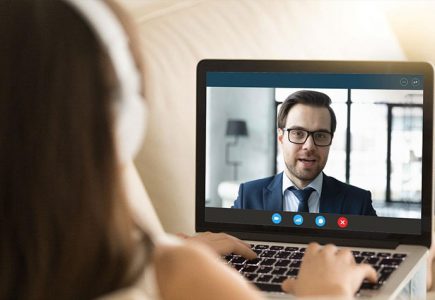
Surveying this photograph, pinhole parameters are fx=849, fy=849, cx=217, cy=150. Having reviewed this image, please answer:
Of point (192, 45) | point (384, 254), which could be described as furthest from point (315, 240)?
point (192, 45)

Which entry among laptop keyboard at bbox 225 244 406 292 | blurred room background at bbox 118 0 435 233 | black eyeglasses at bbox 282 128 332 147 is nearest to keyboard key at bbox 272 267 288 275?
laptop keyboard at bbox 225 244 406 292

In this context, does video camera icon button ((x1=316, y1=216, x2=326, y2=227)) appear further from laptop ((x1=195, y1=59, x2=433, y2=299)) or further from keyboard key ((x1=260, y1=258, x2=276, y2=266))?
keyboard key ((x1=260, y1=258, x2=276, y2=266))

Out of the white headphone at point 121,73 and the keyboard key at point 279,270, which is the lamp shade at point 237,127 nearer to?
the keyboard key at point 279,270

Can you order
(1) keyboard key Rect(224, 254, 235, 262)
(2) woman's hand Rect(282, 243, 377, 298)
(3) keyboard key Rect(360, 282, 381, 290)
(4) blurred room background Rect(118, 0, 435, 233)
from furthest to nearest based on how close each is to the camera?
(4) blurred room background Rect(118, 0, 435, 233)
(1) keyboard key Rect(224, 254, 235, 262)
(3) keyboard key Rect(360, 282, 381, 290)
(2) woman's hand Rect(282, 243, 377, 298)

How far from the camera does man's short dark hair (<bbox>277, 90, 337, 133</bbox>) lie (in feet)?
4.61

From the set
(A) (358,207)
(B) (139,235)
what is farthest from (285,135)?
(B) (139,235)

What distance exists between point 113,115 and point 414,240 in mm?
802

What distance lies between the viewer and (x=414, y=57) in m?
1.57

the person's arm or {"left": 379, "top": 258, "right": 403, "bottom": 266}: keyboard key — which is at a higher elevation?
the person's arm

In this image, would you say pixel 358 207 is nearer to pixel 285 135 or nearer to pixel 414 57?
pixel 285 135

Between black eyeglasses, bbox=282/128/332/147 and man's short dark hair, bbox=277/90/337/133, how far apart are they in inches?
0.9

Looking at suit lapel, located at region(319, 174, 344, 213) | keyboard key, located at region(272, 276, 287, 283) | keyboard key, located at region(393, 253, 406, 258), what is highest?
suit lapel, located at region(319, 174, 344, 213)

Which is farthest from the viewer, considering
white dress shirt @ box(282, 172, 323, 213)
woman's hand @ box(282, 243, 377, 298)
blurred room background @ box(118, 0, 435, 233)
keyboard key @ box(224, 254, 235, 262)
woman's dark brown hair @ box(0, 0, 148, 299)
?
blurred room background @ box(118, 0, 435, 233)

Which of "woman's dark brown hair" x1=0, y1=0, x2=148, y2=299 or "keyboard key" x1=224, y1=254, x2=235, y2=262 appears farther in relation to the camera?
"keyboard key" x1=224, y1=254, x2=235, y2=262
